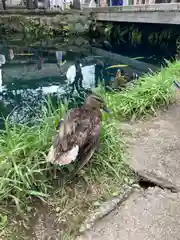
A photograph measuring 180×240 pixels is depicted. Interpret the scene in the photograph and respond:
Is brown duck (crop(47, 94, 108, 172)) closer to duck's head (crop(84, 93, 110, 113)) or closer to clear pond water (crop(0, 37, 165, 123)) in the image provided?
duck's head (crop(84, 93, 110, 113))

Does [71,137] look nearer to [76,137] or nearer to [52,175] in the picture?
[76,137]

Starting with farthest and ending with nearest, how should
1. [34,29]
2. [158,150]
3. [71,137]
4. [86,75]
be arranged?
1. [34,29]
2. [86,75]
3. [158,150]
4. [71,137]

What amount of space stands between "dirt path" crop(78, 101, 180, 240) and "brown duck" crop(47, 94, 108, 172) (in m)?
0.52

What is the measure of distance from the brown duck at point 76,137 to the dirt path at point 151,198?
519mm

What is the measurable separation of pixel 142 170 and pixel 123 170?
0.19 metres

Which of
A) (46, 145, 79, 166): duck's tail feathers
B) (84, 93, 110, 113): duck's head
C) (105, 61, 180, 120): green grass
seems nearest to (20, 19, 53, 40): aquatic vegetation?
(105, 61, 180, 120): green grass

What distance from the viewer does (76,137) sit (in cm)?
219

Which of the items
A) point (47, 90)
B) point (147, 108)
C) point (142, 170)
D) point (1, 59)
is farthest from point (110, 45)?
point (142, 170)

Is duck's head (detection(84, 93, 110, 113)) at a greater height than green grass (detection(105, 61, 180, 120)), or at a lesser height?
greater

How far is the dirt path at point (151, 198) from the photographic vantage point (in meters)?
1.90

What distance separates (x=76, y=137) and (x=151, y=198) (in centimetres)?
80

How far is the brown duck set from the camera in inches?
80.0

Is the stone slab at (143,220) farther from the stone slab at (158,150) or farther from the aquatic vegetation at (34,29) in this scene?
the aquatic vegetation at (34,29)

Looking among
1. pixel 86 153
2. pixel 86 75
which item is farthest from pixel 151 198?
pixel 86 75
